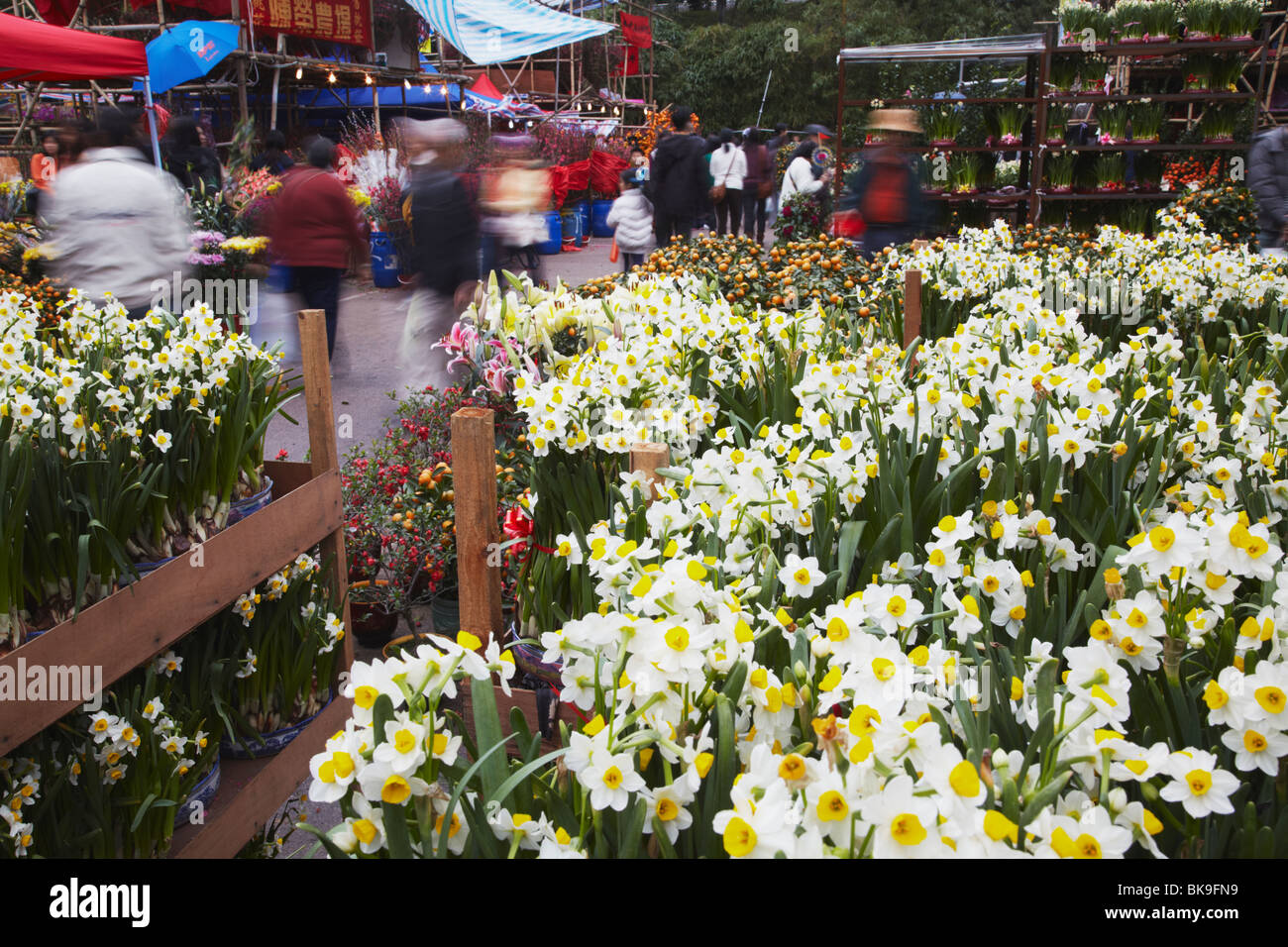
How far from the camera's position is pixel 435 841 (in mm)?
996

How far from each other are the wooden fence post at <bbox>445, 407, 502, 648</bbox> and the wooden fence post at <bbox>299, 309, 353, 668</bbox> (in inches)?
39.5

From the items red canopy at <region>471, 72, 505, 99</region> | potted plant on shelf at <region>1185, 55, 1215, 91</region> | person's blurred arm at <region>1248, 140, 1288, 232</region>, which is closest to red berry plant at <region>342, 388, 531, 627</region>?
person's blurred arm at <region>1248, 140, 1288, 232</region>

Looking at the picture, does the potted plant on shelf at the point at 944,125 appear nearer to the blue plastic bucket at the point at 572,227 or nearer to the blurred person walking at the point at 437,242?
the blurred person walking at the point at 437,242

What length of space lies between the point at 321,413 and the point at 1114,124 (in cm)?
769

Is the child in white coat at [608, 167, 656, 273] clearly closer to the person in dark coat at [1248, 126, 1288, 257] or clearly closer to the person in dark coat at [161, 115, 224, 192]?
the person in dark coat at [161, 115, 224, 192]

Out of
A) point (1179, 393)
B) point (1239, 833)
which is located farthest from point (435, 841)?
point (1179, 393)

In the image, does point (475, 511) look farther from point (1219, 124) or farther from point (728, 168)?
point (728, 168)

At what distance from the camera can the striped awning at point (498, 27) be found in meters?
12.0

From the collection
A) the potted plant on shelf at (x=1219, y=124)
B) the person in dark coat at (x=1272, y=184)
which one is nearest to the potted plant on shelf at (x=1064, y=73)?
the potted plant on shelf at (x=1219, y=124)

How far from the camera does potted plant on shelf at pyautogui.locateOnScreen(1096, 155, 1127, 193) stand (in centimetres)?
786

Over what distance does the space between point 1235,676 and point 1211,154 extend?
9.14 meters

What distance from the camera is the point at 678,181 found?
9547 mm
